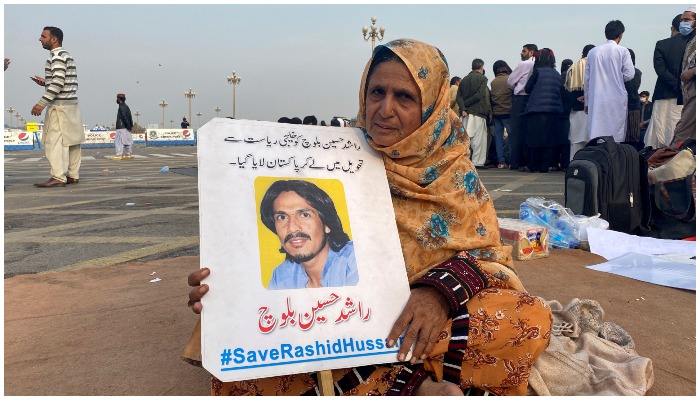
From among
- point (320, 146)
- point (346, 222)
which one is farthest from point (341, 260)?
point (320, 146)

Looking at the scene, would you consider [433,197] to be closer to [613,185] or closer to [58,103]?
[613,185]

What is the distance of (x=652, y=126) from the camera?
726 cm

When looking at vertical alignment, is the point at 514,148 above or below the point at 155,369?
above

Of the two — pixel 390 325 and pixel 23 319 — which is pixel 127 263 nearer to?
pixel 23 319

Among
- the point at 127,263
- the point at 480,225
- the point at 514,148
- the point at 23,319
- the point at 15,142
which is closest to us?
the point at 480,225

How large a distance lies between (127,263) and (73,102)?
4886mm

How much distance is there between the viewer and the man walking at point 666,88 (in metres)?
6.69

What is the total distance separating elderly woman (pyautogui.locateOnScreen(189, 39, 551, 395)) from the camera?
1615mm

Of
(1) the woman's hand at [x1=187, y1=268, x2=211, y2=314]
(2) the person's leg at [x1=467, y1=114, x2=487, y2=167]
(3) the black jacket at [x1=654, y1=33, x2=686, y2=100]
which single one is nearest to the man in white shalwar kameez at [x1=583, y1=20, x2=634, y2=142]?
(3) the black jacket at [x1=654, y1=33, x2=686, y2=100]

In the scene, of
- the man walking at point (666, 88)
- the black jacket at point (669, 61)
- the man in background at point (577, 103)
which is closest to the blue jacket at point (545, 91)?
the man in background at point (577, 103)

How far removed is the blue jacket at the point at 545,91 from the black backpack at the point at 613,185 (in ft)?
14.7

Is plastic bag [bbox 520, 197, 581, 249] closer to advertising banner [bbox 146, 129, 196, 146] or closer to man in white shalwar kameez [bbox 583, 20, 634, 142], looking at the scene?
man in white shalwar kameez [bbox 583, 20, 634, 142]

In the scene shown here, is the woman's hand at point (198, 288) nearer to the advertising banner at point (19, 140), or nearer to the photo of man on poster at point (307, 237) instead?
the photo of man on poster at point (307, 237)

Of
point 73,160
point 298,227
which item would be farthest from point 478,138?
point 298,227
